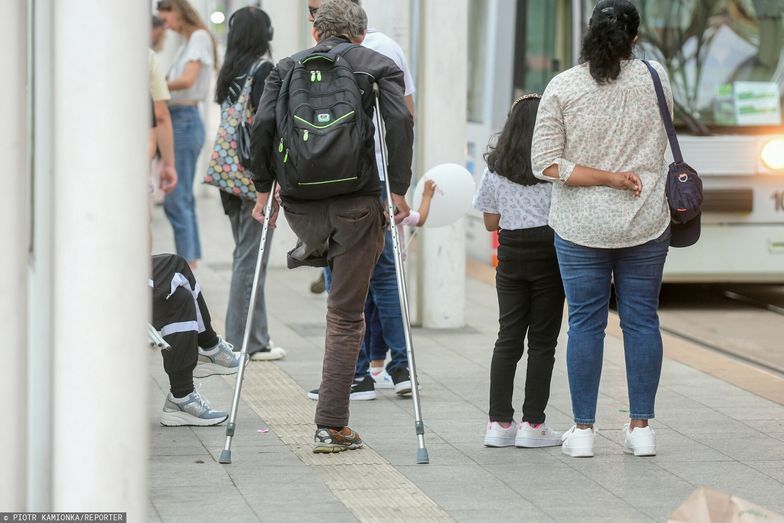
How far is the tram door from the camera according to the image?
1070 centimetres

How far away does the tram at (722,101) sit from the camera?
1014 centimetres

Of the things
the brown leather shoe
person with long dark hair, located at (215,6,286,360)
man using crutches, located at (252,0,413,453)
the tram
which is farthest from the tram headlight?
the brown leather shoe

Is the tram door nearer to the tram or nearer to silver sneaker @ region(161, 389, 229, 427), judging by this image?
the tram

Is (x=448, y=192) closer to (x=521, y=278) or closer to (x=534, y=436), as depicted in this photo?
(x=521, y=278)

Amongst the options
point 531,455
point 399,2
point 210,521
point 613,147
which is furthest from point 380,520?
point 399,2

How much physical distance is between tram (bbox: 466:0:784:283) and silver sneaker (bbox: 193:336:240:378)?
451cm

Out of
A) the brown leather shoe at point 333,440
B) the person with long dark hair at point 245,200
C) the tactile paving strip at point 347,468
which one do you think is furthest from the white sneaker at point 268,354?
the brown leather shoe at point 333,440

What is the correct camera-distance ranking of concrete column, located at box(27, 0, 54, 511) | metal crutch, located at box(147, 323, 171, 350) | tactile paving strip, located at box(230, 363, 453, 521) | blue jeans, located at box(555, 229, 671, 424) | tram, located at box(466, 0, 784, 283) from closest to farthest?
concrete column, located at box(27, 0, 54, 511), tactile paving strip, located at box(230, 363, 453, 521), blue jeans, located at box(555, 229, 671, 424), metal crutch, located at box(147, 323, 171, 350), tram, located at box(466, 0, 784, 283)

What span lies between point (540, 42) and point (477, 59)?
1248mm

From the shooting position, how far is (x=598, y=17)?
5.54 metres

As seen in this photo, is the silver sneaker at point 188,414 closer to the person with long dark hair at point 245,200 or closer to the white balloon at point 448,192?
the person with long dark hair at point 245,200

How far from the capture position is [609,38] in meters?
5.50

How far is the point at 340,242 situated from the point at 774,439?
6.47 ft

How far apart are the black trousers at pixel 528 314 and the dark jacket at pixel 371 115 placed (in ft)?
1.79
